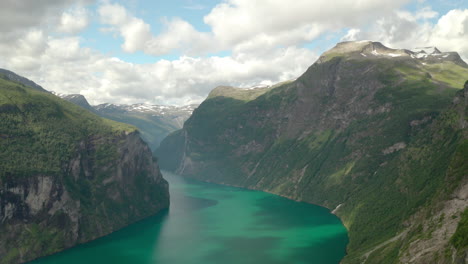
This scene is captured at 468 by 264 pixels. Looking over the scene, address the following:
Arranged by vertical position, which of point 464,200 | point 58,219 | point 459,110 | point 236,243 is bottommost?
point 236,243

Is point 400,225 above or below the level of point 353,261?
above

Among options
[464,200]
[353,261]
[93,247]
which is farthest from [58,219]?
[464,200]

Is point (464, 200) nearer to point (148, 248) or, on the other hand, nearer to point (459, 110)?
point (459, 110)

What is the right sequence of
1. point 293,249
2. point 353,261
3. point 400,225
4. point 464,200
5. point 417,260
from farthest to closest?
point 293,249 → point 400,225 → point 353,261 → point 464,200 → point 417,260

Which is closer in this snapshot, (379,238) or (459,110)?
(379,238)

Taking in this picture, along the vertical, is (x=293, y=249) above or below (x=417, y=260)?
A: below

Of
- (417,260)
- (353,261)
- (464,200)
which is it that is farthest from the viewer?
(353,261)

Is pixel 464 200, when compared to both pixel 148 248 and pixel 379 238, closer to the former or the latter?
pixel 379 238

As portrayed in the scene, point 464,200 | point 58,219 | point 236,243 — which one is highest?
point 464,200

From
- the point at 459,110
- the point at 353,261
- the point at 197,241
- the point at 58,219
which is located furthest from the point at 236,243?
the point at 459,110
